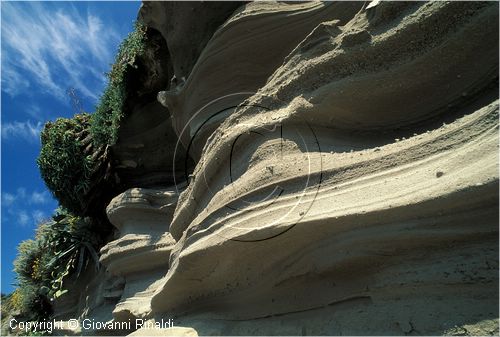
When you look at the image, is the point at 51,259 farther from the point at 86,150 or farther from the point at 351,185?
the point at 351,185

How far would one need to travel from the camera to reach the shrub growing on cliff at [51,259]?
204 inches

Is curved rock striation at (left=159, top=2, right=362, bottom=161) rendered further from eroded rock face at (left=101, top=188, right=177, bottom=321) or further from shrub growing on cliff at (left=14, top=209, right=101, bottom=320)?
shrub growing on cliff at (left=14, top=209, right=101, bottom=320)

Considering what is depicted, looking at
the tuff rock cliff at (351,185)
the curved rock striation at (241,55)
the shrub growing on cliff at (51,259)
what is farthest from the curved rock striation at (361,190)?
the shrub growing on cliff at (51,259)

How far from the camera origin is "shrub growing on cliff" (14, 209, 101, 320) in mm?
5176

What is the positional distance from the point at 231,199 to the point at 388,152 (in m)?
0.79

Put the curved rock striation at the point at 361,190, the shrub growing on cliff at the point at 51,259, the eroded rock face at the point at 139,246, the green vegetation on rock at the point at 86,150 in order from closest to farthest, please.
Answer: the curved rock striation at the point at 361,190
the eroded rock face at the point at 139,246
the green vegetation on rock at the point at 86,150
the shrub growing on cliff at the point at 51,259

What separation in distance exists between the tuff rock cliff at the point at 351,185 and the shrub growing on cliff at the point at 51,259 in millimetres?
2516

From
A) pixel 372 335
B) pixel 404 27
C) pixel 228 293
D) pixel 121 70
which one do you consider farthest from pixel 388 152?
pixel 121 70

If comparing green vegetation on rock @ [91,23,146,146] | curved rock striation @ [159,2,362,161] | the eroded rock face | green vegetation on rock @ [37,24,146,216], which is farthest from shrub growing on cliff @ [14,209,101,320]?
curved rock striation @ [159,2,362,161]

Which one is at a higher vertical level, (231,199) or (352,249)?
(231,199)

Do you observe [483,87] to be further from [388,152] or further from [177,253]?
[177,253]

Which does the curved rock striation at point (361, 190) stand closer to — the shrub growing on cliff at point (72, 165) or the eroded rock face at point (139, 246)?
the eroded rock face at point (139, 246)

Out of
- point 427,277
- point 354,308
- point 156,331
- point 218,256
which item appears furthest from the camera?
point 156,331

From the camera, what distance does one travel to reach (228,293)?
2232 mm
